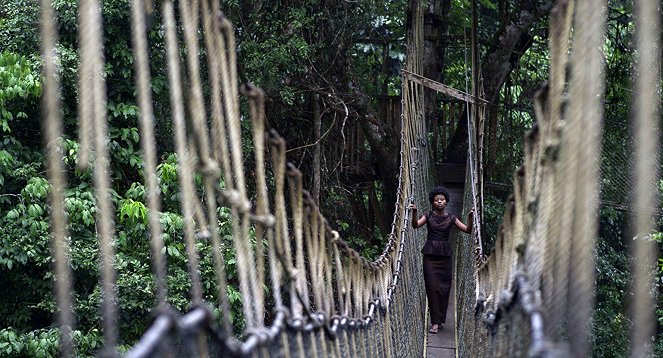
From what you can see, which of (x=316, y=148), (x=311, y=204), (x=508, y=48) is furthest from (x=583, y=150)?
(x=508, y=48)

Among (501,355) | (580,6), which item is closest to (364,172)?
(501,355)

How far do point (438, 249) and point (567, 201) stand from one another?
122 inches

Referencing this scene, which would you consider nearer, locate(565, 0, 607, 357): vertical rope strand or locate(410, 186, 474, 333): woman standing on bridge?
locate(565, 0, 607, 357): vertical rope strand

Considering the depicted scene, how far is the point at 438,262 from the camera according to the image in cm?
427

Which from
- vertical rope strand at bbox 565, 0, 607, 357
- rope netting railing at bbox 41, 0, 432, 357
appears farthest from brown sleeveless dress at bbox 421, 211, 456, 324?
vertical rope strand at bbox 565, 0, 607, 357

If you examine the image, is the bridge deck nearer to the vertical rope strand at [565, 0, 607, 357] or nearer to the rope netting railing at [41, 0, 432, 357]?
the rope netting railing at [41, 0, 432, 357]

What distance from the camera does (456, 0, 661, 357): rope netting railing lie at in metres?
1.02

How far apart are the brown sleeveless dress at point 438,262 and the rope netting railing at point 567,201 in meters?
2.15

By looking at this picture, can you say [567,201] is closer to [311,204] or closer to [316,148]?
A: [311,204]

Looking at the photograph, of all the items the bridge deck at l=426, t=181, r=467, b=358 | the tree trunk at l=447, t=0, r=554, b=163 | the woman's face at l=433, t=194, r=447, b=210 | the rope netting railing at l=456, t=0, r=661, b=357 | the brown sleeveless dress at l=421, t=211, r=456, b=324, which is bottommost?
the bridge deck at l=426, t=181, r=467, b=358

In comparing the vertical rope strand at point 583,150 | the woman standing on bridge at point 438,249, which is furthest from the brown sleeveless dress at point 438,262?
the vertical rope strand at point 583,150

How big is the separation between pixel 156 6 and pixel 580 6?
166 inches

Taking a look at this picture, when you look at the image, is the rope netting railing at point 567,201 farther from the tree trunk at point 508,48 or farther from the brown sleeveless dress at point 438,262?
the tree trunk at point 508,48

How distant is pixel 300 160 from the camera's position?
613cm
